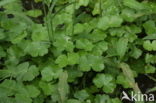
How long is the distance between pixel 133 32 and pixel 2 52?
81 centimetres

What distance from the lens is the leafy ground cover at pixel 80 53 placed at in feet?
6.40

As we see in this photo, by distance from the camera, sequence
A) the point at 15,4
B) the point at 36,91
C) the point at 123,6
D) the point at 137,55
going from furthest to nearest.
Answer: the point at 15,4 → the point at 123,6 → the point at 137,55 → the point at 36,91

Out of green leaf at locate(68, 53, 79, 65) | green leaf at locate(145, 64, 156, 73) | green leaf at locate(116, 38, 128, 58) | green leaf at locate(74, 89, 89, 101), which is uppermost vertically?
green leaf at locate(116, 38, 128, 58)

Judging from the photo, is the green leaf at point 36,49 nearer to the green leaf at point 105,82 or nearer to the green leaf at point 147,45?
the green leaf at point 105,82

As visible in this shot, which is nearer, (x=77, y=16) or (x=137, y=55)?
(x=137, y=55)

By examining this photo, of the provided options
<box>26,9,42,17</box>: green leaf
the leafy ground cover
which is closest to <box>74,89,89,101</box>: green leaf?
the leafy ground cover

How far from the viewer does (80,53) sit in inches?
80.4

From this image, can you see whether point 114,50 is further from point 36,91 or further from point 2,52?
point 2,52

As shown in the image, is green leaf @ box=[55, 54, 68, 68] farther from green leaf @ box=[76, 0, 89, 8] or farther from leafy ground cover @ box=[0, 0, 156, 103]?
green leaf @ box=[76, 0, 89, 8]

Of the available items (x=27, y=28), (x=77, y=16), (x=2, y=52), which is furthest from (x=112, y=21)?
(x=2, y=52)

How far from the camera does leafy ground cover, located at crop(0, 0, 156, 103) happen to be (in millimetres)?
1951

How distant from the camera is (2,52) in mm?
2082

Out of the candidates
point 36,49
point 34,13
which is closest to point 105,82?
point 36,49

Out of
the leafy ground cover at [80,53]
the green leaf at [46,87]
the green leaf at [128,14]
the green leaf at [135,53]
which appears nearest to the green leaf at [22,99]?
the leafy ground cover at [80,53]
